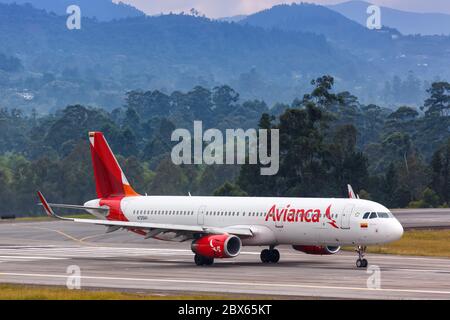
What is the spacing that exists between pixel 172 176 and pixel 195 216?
111 meters

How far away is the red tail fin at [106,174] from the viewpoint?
66.4 metres

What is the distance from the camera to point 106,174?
2621 inches

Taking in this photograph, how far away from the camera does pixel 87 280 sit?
47.4 meters

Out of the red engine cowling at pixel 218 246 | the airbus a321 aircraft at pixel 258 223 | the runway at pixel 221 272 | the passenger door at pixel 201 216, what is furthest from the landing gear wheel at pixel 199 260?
the passenger door at pixel 201 216

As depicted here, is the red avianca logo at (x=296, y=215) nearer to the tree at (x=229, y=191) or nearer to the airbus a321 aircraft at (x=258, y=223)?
the airbus a321 aircraft at (x=258, y=223)

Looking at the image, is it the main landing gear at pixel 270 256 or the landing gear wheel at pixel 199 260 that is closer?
the landing gear wheel at pixel 199 260

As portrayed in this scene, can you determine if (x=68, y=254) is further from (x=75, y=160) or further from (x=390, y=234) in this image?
(x=75, y=160)

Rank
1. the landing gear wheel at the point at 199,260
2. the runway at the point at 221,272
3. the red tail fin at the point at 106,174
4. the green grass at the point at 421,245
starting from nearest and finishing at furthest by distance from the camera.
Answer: the runway at the point at 221,272
the landing gear wheel at the point at 199,260
the red tail fin at the point at 106,174
the green grass at the point at 421,245

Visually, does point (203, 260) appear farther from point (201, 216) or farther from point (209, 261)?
point (201, 216)

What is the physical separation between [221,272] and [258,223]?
20.4 ft

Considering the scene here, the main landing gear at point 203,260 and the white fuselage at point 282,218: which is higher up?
the white fuselage at point 282,218
